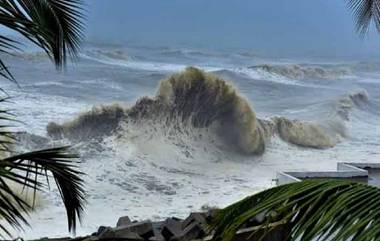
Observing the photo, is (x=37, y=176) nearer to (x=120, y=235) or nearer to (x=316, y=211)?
(x=316, y=211)

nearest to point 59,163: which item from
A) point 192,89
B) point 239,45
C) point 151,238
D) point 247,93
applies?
point 151,238

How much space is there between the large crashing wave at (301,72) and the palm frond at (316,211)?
113ft

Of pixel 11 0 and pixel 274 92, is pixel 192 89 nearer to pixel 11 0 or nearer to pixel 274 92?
pixel 274 92

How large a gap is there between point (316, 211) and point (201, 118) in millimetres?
18491

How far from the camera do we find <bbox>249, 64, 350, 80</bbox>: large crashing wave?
118 ft

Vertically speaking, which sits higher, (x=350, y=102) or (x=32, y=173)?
Result: (x=32, y=173)

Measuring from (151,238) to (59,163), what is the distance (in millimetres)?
2192

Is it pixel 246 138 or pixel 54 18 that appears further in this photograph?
pixel 246 138

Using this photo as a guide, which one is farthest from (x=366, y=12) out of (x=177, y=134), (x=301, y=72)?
(x=301, y=72)

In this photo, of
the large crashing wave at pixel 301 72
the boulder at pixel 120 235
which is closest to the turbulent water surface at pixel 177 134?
the boulder at pixel 120 235

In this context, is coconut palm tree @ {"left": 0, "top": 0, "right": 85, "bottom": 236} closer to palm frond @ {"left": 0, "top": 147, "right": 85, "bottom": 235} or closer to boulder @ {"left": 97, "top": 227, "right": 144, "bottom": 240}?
palm frond @ {"left": 0, "top": 147, "right": 85, "bottom": 235}

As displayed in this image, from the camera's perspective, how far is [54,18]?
276cm

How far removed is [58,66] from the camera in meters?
2.92

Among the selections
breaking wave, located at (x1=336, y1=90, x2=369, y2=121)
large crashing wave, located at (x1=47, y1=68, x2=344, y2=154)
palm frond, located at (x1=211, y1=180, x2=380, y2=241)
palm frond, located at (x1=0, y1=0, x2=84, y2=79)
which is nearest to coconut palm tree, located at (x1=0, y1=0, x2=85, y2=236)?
palm frond, located at (x1=0, y1=0, x2=84, y2=79)
